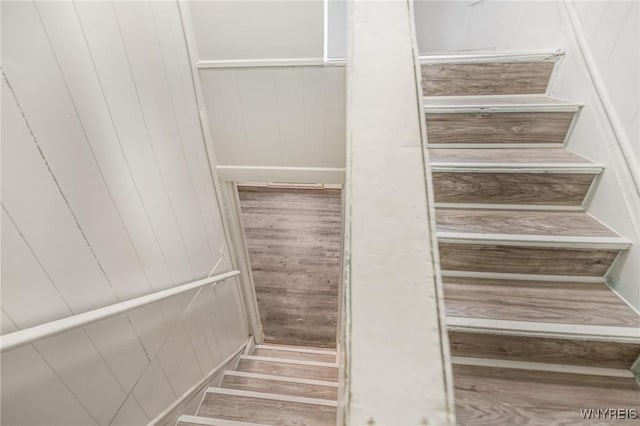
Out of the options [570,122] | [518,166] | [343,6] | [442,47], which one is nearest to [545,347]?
[518,166]

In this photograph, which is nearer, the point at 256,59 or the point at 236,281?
the point at 256,59

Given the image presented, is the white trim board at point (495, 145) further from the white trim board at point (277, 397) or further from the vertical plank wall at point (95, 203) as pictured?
the white trim board at point (277, 397)

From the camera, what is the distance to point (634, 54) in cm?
106

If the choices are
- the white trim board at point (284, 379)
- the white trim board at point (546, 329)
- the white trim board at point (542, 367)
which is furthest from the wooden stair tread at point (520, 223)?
the white trim board at point (284, 379)

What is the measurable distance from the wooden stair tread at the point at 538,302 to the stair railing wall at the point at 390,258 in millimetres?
601

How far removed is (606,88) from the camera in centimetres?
118

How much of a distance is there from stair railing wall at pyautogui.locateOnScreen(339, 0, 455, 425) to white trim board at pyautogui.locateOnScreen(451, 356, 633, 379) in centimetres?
66

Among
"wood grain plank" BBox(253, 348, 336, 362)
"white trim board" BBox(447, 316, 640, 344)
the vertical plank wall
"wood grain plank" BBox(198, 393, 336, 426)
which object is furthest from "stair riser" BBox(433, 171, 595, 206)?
"wood grain plank" BBox(253, 348, 336, 362)

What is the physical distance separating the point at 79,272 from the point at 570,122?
6.54 ft

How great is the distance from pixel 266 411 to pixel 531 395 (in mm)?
1479

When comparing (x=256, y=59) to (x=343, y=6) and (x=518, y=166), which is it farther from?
(x=343, y=6)

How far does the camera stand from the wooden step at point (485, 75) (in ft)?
4.95

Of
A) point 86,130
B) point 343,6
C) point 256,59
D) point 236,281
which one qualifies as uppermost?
point 343,6

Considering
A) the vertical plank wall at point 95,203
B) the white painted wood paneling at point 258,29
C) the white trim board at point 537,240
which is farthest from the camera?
the white painted wood paneling at point 258,29
